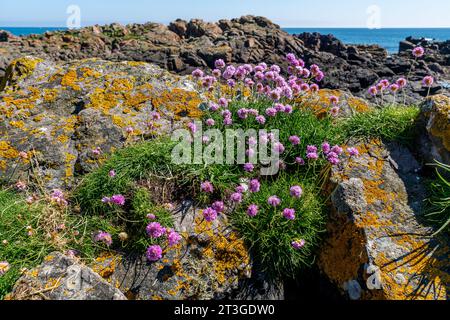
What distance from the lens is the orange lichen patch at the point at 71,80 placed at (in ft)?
18.8

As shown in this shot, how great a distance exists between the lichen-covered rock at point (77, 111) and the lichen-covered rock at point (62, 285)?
1612 mm

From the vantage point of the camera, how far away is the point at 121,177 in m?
4.05

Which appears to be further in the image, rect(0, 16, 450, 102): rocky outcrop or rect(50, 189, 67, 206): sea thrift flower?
rect(0, 16, 450, 102): rocky outcrop

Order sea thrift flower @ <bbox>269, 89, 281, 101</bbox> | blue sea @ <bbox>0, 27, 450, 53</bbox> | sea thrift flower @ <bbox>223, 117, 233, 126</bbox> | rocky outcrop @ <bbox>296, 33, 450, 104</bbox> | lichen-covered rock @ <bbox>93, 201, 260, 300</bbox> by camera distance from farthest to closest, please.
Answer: blue sea @ <bbox>0, 27, 450, 53</bbox> → rocky outcrop @ <bbox>296, 33, 450, 104</bbox> → sea thrift flower @ <bbox>269, 89, 281, 101</bbox> → sea thrift flower @ <bbox>223, 117, 233, 126</bbox> → lichen-covered rock @ <bbox>93, 201, 260, 300</bbox>

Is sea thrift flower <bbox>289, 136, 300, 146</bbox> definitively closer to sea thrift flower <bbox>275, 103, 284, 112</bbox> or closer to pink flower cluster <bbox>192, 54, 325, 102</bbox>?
sea thrift flower <bbox>275, 103, 284, 112</bbox>

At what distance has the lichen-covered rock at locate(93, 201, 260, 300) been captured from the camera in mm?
3291

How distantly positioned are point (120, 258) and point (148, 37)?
120 feet

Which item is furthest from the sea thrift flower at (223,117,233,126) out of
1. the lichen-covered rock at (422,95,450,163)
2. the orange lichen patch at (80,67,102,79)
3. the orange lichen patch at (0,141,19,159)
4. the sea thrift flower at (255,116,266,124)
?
the orange lichen patch at (0,141,19,159)

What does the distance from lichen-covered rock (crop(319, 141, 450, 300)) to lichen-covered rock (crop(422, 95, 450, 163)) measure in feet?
0.91

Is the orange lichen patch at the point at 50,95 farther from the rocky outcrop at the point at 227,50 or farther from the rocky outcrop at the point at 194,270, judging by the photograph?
the rocky outcrop at the point at 227,50

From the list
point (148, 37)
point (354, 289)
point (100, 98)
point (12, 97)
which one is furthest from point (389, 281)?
point (148, 37)

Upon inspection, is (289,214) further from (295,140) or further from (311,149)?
(295,140)

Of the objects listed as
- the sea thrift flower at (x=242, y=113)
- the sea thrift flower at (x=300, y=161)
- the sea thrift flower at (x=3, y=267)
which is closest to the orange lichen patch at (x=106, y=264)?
the sea thrift flower at (x=3, y=267)

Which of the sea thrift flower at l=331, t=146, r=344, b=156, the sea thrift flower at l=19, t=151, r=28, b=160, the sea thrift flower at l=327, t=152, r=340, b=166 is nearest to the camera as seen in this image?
the sea thrift flower at l=327, t=152, r=340, b=166
